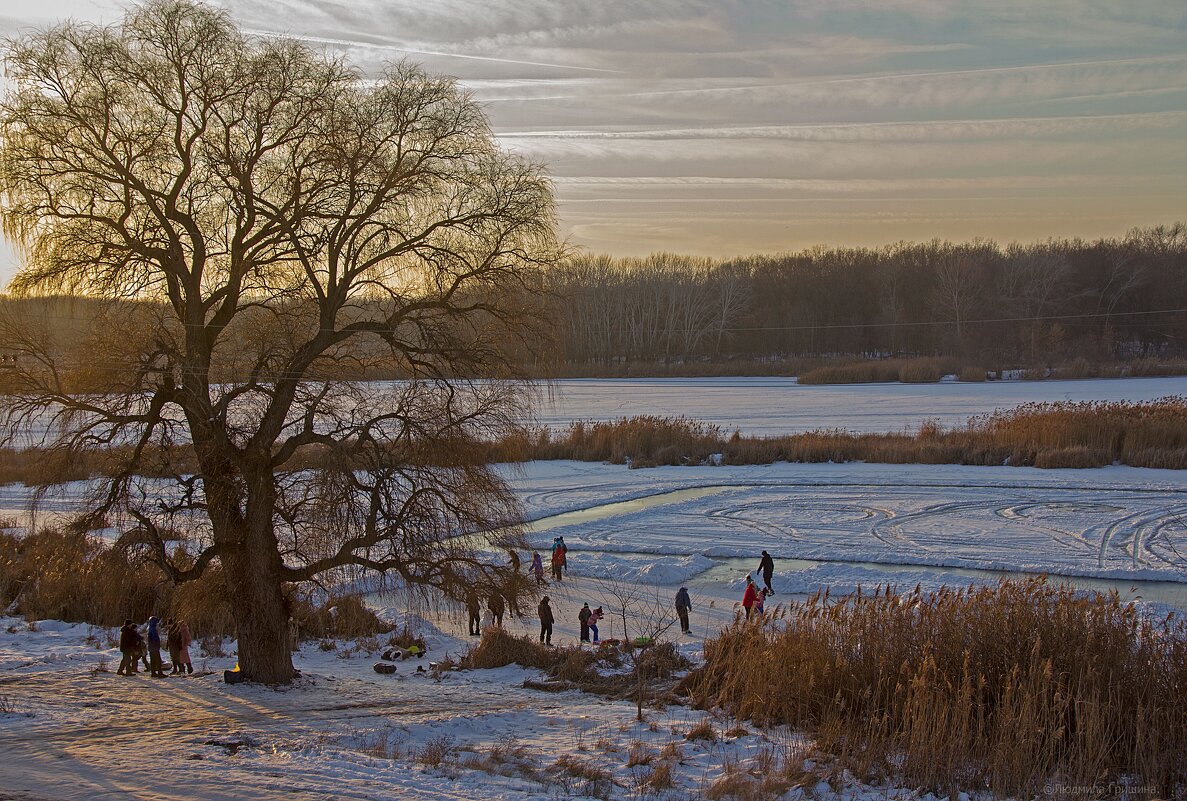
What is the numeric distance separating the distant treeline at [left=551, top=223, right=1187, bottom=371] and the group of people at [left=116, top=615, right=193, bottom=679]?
279ft

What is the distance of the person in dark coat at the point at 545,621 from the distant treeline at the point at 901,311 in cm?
7003

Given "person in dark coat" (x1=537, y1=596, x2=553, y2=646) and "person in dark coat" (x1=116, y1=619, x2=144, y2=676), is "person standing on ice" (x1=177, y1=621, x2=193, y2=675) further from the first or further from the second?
"person in dark coat" (x1=537, y1=596, x2=553, y2=646)

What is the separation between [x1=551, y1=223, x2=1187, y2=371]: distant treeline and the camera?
337 ft

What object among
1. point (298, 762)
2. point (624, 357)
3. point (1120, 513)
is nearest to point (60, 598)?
point (298, 762)

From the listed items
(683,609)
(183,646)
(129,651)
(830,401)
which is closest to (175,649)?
(183,646)

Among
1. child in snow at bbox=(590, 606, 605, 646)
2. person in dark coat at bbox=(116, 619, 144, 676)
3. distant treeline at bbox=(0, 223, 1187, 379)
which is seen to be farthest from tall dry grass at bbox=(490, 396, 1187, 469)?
distant treeline at bbox=(0, 223, 1187, 379)

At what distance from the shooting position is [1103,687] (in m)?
10.2

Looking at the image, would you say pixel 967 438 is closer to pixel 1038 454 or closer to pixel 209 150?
pixel 1038 454

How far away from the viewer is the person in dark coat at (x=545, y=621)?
17.3 metres

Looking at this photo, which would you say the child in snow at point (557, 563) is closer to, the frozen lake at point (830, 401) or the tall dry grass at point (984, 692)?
the tall dry grass at point (984, 692)

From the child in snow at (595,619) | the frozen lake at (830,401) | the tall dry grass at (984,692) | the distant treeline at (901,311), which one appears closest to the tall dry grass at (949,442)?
the frozen lake at (830,401)

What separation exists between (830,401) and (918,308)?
63448mm

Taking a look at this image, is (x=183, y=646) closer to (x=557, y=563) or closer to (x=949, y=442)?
(x=557, y=563)

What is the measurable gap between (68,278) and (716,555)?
17027 mm
